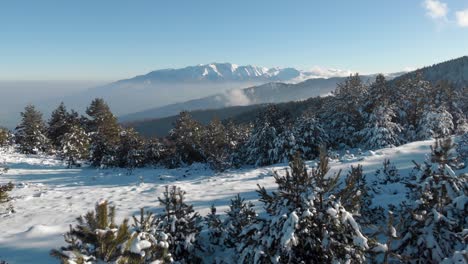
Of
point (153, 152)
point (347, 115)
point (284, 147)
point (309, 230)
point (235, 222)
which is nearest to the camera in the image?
point (309, 230)

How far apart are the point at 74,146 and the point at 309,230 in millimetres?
25883

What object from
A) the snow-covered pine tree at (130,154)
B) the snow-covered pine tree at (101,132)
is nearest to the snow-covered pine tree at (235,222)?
the snow-covered pine tree at (130,154)

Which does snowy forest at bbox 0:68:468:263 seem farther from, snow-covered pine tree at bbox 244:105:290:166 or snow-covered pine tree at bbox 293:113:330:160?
snow-covered pine tree at bbox 244:105:290:166

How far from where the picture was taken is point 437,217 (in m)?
6.86

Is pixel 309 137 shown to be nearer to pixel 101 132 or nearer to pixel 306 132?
pixel 306 132

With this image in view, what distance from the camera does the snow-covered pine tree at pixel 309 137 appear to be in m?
24.0

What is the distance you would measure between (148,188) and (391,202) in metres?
10.6

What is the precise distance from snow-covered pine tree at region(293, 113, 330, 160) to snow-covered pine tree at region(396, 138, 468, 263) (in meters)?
15.9

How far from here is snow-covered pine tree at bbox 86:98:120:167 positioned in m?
27.3

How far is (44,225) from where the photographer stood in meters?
10.6

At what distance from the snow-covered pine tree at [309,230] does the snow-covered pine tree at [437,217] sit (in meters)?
1.92

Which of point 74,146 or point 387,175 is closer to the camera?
point 387,175

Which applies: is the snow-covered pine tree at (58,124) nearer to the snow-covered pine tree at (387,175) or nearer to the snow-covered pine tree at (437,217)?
the snow-covered pine tree at (387,175)

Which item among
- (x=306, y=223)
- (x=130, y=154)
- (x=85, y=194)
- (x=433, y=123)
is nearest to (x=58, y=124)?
(x=130, y=154)
